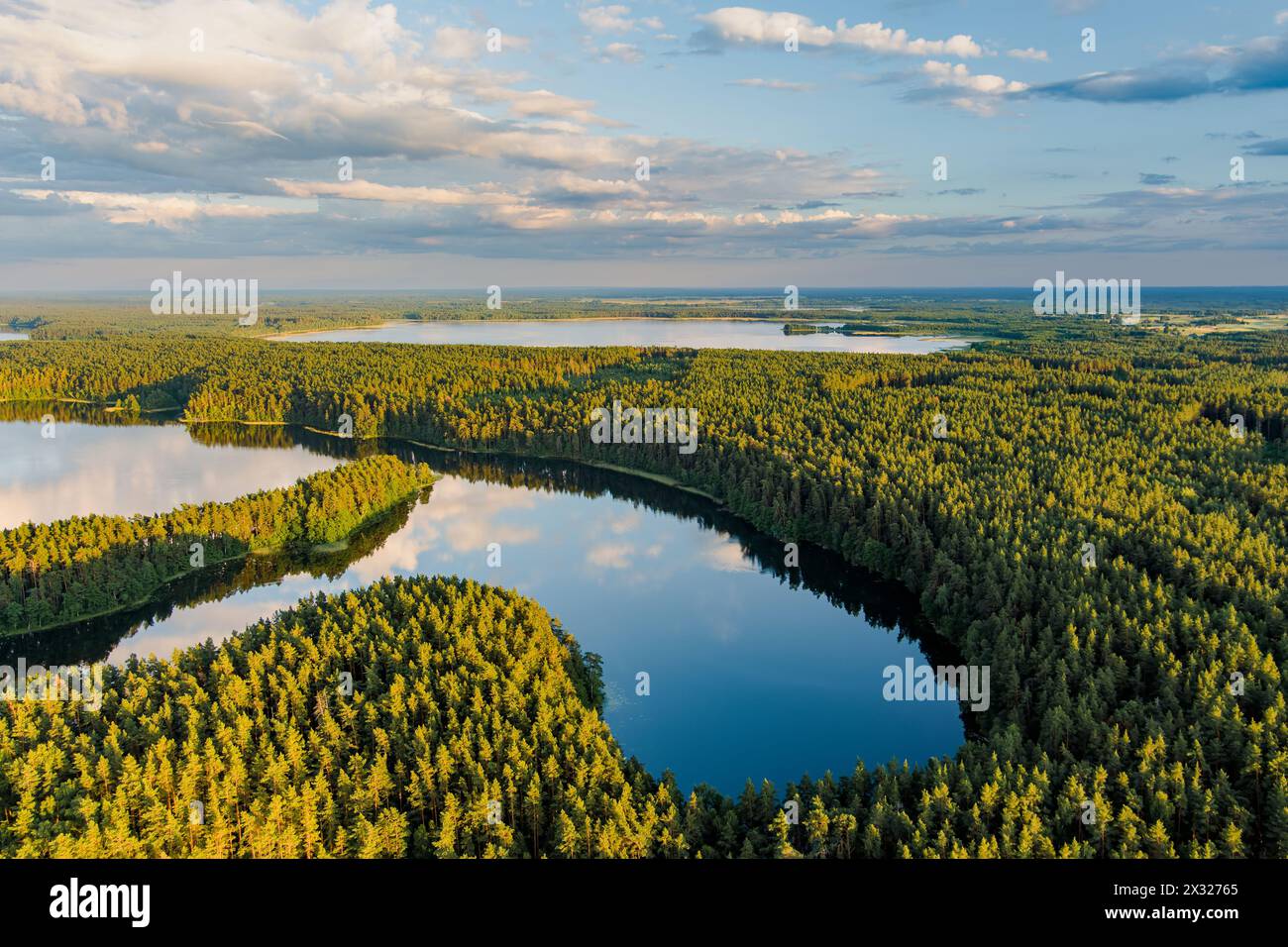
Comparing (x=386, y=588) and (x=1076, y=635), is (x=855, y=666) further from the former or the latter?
(x=386, y=588)

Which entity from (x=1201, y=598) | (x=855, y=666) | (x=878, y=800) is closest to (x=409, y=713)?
(x=878, y=800)

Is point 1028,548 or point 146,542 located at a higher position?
point 1028,548

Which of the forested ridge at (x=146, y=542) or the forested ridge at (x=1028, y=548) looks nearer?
the forested ridge at (x=1028, y=548)

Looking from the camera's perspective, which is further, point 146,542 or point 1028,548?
point 146,542

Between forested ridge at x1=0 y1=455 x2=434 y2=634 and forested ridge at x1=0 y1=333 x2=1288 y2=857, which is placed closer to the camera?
forested ridge at x1=0 y1=333 x2=1288 y2=857
